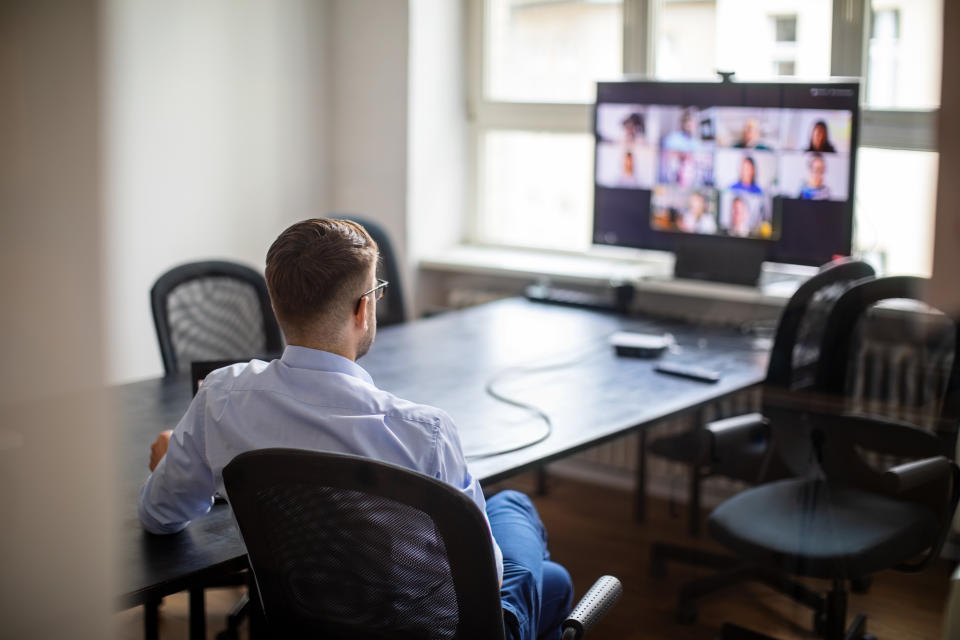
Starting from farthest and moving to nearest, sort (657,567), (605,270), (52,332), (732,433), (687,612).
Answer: (605,270)
(657,567)
(687,612)
(732,433)
(52,332)

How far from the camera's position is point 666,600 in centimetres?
289

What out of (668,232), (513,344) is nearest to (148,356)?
(513,344)

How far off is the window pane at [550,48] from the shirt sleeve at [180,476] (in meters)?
2.60

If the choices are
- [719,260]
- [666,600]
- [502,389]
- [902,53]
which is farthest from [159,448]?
[719,260]

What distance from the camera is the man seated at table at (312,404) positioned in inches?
56.9

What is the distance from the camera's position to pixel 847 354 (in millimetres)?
2461

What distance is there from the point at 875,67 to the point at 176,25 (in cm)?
235

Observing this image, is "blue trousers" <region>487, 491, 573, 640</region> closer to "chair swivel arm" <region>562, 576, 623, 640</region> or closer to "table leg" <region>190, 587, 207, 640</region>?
"chair swivel arm" <region>562, 576, 623, 640</region>

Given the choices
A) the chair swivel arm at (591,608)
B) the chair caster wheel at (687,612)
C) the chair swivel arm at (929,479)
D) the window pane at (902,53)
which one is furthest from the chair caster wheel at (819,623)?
the window pane at (902,53)

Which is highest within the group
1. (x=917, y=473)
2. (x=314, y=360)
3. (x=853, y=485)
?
(x=314, y=360)

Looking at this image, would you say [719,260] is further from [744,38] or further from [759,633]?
[759,633]

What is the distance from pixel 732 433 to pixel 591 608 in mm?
987

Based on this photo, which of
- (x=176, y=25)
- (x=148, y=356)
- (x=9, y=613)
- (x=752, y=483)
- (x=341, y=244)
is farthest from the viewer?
(x=176, y=25)

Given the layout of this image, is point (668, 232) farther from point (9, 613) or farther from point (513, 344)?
point (9, 613)
